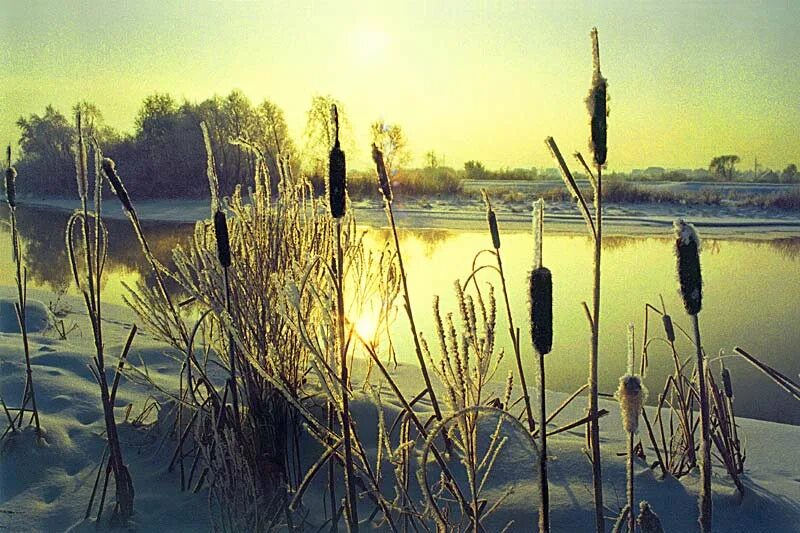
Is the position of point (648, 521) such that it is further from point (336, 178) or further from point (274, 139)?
point (274, 139)

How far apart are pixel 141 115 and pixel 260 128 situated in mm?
7270

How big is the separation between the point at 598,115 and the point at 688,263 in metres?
0.21

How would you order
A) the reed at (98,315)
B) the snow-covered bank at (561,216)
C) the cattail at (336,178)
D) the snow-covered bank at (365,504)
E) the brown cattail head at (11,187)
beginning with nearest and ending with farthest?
the cattail at (336,178)
the reed at (98,315)
the snow-covered bank at (365,504)
the brown cattail head at (11,187)
the snow-covered bank at (561,216)

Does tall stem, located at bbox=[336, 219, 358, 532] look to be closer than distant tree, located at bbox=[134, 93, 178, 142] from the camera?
Yes

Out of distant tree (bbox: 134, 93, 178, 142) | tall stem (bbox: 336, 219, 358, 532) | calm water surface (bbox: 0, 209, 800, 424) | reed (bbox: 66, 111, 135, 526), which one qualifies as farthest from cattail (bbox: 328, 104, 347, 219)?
distant tree (bbox: 134, 93, 178, 142)

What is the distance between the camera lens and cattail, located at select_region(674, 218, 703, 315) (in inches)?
34.0

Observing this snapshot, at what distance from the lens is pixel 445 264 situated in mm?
6156

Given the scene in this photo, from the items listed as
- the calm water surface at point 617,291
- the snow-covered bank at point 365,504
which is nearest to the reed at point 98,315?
the snow-covered bank at point 365,504

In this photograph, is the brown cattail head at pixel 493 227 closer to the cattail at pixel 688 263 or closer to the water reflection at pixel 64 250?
the cattail at pixel 688 263

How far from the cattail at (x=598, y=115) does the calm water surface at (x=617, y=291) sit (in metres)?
0.87

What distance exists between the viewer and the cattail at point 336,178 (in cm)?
94

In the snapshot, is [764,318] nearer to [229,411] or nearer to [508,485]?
[508,485]

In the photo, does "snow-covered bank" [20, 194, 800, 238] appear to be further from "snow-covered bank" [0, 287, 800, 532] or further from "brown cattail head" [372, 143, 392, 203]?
"brown cattail head" [372, 143, 392, 203]

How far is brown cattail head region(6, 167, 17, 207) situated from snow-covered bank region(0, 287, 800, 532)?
26.9 inches
